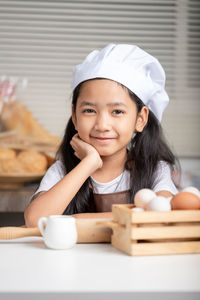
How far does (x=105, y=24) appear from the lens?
2.95 meters

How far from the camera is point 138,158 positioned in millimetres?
1787

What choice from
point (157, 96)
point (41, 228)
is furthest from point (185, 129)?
point (41, 228)

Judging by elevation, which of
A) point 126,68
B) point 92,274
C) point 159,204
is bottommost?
Result: point 92,274

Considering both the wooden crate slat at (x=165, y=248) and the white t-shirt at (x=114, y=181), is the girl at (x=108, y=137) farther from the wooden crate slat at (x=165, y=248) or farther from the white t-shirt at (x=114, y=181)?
Answer: the wooden crate slat at (x=165, y=248)

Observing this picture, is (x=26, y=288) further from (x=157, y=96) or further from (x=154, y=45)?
(x=154, y=45)

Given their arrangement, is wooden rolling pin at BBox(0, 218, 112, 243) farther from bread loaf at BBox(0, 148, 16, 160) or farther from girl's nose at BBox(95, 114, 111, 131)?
bread loaf at BBox(0, 148, 16, 160)

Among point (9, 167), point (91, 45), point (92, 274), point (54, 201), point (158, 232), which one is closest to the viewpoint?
point (92, 274)

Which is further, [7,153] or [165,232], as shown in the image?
[7,153]

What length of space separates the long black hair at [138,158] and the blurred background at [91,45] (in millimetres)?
1091

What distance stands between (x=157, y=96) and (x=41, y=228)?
0.81m

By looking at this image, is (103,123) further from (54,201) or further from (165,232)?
(165,232)

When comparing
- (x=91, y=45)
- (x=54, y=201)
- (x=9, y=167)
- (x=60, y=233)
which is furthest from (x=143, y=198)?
(x=91, y=45)

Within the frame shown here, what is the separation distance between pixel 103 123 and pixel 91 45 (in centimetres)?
158

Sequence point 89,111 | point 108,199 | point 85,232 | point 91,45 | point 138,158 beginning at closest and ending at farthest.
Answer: point 85,232 < point 89,111 < point 108,199 < point 138,158 < point 91,45
